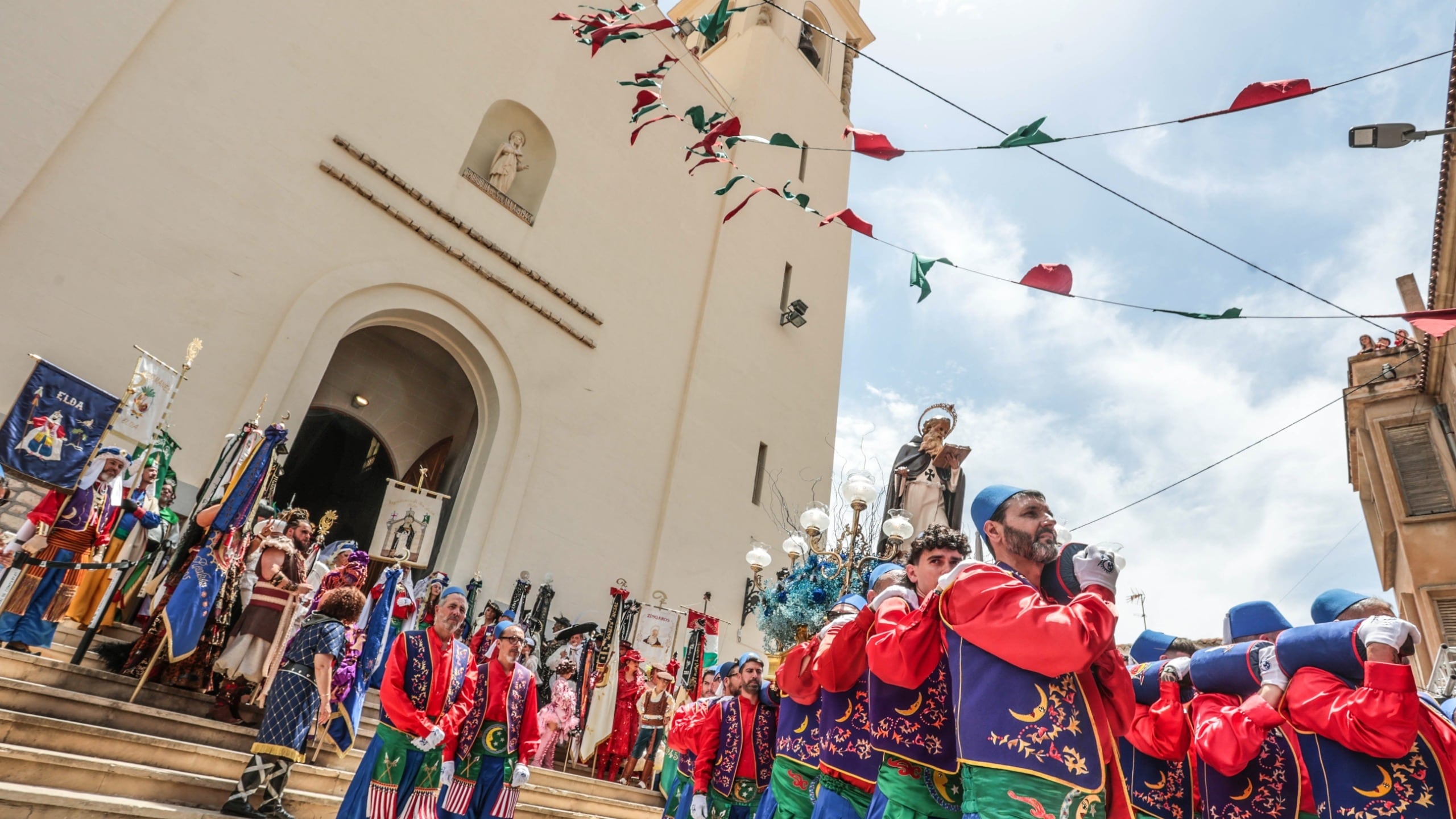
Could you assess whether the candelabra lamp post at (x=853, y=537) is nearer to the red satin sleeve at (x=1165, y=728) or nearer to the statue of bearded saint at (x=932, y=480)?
the statue of bearded saint at (x=932, y=480)

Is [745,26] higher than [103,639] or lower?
higher

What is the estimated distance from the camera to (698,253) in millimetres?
13977

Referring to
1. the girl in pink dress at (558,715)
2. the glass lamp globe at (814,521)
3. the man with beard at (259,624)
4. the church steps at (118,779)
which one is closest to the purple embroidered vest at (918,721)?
the glass lamp globe at (814,521)

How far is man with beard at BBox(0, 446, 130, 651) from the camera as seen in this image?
5.17 meters

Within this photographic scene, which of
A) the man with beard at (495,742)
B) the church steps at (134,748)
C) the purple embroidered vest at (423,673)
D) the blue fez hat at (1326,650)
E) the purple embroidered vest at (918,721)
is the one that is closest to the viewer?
the purple embroidered vest at (918,721)

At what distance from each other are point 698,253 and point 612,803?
31.5ft

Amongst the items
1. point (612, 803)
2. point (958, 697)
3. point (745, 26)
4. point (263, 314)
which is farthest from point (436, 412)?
point (958, 697)

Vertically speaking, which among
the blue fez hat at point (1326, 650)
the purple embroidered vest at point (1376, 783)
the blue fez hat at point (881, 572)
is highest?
the blue fez hat at point (881, 572)

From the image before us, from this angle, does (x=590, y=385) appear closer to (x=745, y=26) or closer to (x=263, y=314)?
(x=263, y=314)

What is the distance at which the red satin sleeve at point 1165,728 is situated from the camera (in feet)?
10.3

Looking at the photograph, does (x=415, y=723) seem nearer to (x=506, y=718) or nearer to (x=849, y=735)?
(x=506, y=718)

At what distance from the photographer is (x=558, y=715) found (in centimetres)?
776

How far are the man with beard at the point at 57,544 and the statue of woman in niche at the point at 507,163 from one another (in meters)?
6.47

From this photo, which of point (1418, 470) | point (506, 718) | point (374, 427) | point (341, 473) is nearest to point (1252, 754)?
point (506, 718)
